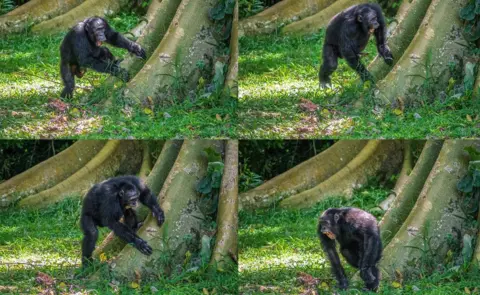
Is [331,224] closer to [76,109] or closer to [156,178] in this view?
[156,178]

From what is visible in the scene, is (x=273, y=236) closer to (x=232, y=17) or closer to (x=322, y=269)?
(x=322, y=269)

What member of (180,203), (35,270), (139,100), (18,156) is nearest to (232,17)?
(139,100)

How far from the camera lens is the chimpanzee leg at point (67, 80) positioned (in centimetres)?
820

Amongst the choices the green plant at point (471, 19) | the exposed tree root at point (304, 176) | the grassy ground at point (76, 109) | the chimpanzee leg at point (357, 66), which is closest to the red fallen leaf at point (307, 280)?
the exposed tree root at point (304, 176)

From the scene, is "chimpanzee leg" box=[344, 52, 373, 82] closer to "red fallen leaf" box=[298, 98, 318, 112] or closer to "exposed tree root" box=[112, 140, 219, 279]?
"red fallen leaf" box=[298, 98, 318, 112]

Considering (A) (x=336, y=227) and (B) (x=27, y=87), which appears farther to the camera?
(B) (x=27, y=87)

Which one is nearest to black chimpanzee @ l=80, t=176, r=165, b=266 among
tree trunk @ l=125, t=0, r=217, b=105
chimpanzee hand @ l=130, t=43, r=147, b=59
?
tree trunk @ l=125, t=0, r=217, b=105

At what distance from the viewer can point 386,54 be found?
319 inches

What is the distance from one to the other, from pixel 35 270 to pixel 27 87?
1738mm

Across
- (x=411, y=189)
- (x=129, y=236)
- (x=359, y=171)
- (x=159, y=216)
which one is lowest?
(x=129, y=236)

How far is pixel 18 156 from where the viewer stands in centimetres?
807

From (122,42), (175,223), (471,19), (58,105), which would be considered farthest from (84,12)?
(471,19)

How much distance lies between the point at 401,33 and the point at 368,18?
473 mm

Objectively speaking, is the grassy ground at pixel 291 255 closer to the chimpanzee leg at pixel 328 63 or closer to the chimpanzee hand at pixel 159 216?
the chimpanzee hand at pixel 159 216
